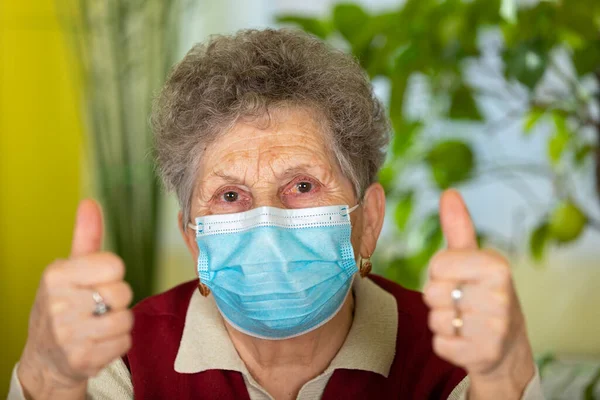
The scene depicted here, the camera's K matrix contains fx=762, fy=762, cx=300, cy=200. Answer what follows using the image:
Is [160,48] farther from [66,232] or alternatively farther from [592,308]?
[592,308]

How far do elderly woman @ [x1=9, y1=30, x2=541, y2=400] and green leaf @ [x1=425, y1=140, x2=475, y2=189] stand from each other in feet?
1.27

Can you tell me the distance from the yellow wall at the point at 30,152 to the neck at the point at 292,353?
6.33ft

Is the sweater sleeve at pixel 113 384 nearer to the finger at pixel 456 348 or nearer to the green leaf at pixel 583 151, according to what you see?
the finger at pixel 456 348

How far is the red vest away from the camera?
145 cm

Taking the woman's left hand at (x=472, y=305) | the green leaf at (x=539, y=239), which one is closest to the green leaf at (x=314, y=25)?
→ the green leaf at (x=539, y=239)

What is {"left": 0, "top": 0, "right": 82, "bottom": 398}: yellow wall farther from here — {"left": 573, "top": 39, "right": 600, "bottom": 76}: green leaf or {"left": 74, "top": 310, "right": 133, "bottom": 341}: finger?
{"left": 74, "top": 310, "right": 133, "bottom": 341}: finger

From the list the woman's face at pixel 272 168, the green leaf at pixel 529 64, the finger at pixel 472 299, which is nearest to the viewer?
the finger at pixel 472 299

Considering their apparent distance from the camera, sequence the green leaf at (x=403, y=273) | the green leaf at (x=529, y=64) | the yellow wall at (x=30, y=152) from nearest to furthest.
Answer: the green leaf at (x=529, y=64)
the green leaf at (x=403, y=273)
the yellow wall at (x=30, y=152)

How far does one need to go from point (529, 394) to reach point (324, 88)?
0.67 m

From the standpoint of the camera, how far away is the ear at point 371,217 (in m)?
1.55

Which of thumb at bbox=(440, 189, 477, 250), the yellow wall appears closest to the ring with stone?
thumb at bbox=(440, 189, 477, 250)

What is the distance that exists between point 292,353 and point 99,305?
56 centimetres

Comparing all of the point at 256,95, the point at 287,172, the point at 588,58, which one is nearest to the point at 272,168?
the point at 287,172

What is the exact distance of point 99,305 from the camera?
971mm
